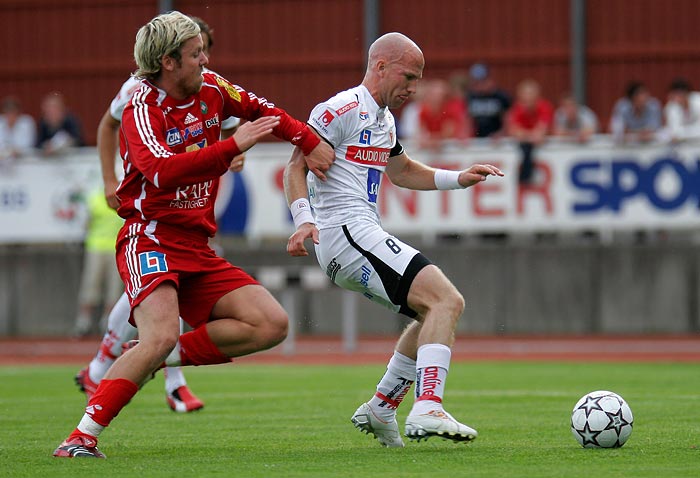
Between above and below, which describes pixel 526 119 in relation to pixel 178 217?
above

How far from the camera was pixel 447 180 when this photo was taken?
8.32 meters

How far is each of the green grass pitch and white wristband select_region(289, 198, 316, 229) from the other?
4.09 feet

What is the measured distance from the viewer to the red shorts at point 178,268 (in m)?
7.42

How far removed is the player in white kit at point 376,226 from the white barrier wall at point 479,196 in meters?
→ 11.3

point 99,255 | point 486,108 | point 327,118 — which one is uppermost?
point 486,108

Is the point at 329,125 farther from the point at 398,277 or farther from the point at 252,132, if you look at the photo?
the point at 398,277

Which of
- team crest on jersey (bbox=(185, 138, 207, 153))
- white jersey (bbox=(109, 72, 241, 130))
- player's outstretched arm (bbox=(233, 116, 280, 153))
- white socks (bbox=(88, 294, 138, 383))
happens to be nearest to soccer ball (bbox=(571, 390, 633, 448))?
player's outstretched arm (bbox=(233, 116, 280, 153))

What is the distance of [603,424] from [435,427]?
1018mm

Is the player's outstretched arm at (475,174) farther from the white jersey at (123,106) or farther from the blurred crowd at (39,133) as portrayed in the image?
the blurred crowd at (39,133)

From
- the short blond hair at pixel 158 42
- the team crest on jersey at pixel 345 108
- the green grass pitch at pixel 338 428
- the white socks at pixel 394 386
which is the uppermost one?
the short blond hair at pixel 158 42

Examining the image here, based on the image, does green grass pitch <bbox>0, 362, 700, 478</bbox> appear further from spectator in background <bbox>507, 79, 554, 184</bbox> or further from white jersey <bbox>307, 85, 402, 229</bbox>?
spectator in background <bbox>507, 79, 554, 184</bbox>

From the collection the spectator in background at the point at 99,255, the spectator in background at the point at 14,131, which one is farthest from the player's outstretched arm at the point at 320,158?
the spectator in background at the point at 14,131

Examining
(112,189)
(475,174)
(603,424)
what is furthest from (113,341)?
A: (603,424)

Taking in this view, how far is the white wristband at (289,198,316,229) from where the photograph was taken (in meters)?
7.41
